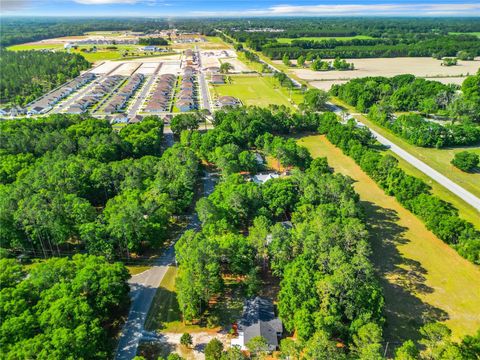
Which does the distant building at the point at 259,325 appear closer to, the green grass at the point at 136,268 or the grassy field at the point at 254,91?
the green grass at the point at 136,268

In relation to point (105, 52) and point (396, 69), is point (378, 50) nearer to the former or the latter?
point (396, 69)

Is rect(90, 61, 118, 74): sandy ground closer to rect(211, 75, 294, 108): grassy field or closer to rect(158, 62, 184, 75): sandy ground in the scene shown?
rect(158, 62, 184, 75): sandy ground

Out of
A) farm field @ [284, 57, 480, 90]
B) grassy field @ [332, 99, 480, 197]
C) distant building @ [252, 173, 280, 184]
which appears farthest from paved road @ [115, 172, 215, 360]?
farm field @ [284, 57, 480, 90]

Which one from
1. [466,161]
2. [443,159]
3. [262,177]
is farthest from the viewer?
[443,159]

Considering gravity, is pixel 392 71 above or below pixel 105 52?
below

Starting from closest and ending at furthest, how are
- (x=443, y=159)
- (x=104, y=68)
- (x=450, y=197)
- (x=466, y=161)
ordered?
(x=450, y=197)
(x=466, y=161)
(x=443, y=159)
(x=104, y=68)

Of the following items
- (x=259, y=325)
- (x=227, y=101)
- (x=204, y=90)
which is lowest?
(x=259, y=325)

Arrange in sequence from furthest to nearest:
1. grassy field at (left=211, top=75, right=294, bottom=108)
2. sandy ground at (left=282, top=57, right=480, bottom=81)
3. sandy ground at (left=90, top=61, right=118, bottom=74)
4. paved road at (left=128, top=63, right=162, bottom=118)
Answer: sandy ground at (left=90, top=61, right=118, bottom=74) → sandy ground at (left=282, top=57, right=480, bottom=81) → grassy field at (left=211, top=75, right=294, bottom=108) → paved road at (left=128, top=63, right=162, bottom=118)

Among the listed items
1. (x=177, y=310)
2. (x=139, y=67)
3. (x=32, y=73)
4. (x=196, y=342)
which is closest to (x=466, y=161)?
(x=177, y=310)
